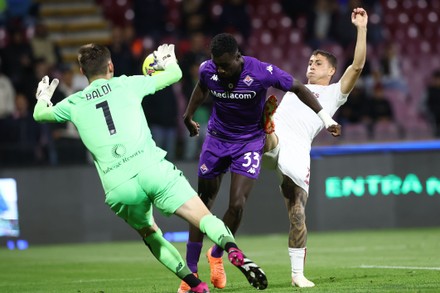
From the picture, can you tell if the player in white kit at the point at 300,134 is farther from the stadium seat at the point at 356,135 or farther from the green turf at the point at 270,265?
the stadium seat at the point at 356,135

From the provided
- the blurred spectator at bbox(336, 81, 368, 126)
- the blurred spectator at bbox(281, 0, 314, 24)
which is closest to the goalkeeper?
the blurred spectator at bbox(336, 81, 368, 126)

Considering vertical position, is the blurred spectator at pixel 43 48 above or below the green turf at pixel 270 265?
above

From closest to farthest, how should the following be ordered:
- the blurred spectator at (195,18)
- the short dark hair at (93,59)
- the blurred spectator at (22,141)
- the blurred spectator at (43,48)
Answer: the short dark hair at (93,59)
the blurred spectator at (22,141)
the blurred spectator at (43,48)
the blurred spectator at (195,18)

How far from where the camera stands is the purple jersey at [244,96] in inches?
347

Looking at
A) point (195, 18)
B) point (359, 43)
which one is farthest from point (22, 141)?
point (359, 43)

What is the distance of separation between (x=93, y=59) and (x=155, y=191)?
3.80 ft

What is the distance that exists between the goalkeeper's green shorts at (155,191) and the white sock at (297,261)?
6.08 feet

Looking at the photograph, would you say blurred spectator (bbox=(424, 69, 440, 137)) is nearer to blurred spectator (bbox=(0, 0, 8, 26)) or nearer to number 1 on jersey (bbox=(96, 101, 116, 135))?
blurred spectator (bbox=(0, 0, 8, 26))

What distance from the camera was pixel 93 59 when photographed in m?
7.80

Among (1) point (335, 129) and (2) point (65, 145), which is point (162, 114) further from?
(1) point (335, 129)

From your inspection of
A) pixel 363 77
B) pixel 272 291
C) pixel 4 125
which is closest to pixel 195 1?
pixel 363 77

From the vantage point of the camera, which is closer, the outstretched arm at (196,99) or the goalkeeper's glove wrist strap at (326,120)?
the goalkeeper's glove wrist strap at (326,120)

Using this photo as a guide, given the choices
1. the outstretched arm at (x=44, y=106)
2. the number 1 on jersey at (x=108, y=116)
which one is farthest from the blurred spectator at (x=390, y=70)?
the number 1 on jersey at (x=108, y=116)

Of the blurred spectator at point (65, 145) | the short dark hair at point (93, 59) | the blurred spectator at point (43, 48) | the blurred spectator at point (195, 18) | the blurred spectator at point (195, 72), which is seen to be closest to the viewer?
the short dark hair at point (93, 59)
